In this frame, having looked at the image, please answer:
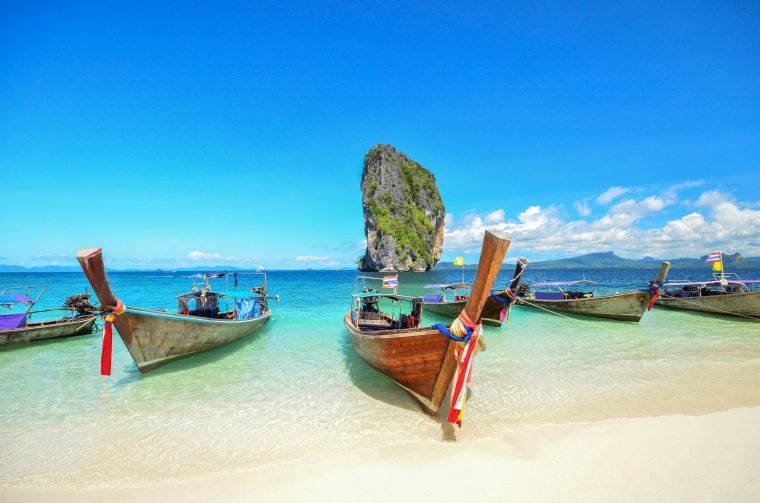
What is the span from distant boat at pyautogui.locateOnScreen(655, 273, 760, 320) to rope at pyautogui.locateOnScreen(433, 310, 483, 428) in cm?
1640

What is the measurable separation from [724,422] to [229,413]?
9282 mm

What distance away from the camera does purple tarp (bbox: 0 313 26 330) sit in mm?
12219

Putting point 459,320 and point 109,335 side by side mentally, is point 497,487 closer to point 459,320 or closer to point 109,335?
point 459,320

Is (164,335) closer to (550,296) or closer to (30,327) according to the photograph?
(30,327)

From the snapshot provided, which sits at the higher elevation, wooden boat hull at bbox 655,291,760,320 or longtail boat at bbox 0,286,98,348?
wooden boat hull at bbox 655,291,760,320

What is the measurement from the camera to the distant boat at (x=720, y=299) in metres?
16.5

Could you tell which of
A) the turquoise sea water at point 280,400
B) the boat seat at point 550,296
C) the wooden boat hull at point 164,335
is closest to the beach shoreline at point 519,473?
the turquoise sea water at point 280,400

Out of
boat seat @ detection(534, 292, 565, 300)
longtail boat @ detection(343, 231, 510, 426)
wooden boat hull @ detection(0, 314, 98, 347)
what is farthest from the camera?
boat seat @ detection(534, 292, 565, 300)

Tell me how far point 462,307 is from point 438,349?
11.3m

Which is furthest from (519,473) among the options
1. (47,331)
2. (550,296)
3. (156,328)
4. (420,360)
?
(550,296)

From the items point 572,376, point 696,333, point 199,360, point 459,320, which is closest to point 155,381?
point 199,360

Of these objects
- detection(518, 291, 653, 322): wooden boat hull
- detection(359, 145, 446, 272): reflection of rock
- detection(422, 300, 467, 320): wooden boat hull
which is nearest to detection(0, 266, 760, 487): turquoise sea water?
detection(518, 291, 653, 322): wooden boat hull

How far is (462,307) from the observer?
1691 centimetres

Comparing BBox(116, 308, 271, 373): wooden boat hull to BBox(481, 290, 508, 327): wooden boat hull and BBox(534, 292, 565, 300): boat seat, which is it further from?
BBox(534, 292, 565, 300): boat seat
